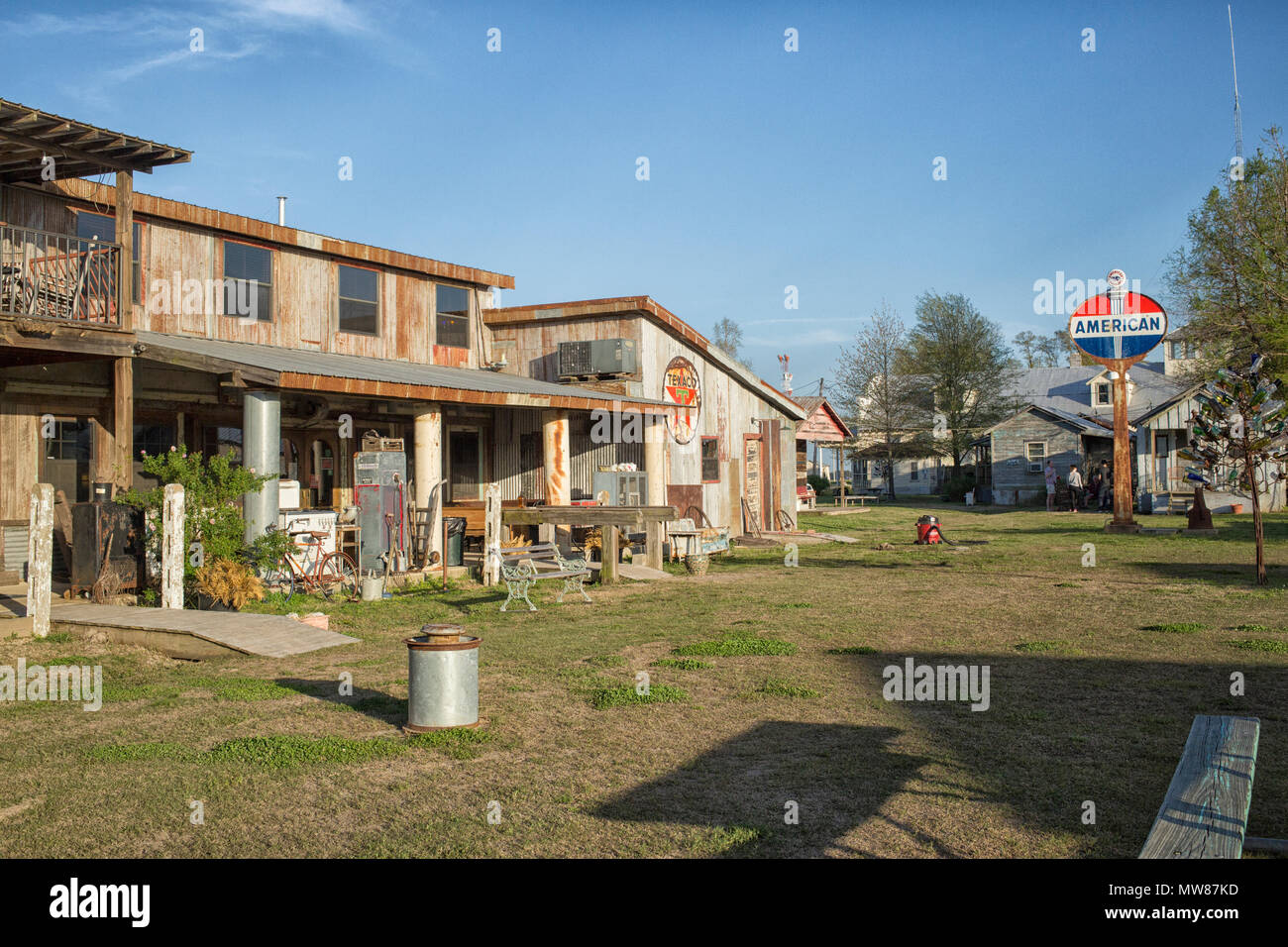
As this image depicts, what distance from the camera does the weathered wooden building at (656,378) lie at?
65.3 ft

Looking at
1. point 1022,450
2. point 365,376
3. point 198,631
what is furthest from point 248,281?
point 1022,450

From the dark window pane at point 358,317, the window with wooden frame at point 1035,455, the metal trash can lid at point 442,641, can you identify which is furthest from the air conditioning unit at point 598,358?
the window with wooden frame at point 1035,455

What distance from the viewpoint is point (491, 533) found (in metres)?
15.4

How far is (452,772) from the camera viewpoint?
237 inches

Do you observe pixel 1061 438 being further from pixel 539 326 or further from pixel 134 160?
pixel 134 160

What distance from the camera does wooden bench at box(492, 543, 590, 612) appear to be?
12891 mm

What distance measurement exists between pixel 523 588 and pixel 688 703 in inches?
226

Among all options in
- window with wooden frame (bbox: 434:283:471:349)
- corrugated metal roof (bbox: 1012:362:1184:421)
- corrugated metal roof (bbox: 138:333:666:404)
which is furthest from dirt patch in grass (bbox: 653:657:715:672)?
corrugated metal roof (bbox: 1012:362:1184:421)

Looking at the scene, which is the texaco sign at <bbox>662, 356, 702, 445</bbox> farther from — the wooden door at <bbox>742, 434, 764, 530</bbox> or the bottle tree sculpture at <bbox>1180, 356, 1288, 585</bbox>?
the bottle tree sculpture at <bbox>1180, 356, 1288, 585</bbox>

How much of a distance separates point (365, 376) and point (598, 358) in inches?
260

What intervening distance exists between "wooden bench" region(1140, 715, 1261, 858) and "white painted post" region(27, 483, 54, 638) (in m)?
10.3

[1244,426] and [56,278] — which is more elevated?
[56,278]

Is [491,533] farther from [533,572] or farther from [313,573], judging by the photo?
[313,573]

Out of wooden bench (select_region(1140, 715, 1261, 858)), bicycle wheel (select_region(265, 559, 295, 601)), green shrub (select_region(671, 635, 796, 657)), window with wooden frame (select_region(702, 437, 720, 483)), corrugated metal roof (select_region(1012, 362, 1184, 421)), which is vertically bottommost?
green shrub (select_region(671, 635, 796, 657))
